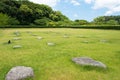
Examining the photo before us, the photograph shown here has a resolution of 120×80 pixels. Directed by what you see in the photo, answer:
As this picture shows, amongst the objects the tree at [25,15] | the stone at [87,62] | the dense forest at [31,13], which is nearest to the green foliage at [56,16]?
the dense forest at [31,13]

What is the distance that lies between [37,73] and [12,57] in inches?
73.3

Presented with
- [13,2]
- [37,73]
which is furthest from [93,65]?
[13,2]

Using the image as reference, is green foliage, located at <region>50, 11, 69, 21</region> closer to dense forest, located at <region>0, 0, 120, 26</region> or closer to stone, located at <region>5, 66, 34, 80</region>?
dense forest, located at <region>0, 0, 120, 26</region>

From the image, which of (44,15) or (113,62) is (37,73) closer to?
(113,62)

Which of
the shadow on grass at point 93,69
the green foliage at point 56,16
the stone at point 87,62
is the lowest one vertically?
the shadow on grass at point 93,69

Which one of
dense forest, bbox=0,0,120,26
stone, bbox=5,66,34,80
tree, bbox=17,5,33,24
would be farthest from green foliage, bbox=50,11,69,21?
stone, bbox=5,66,34,80

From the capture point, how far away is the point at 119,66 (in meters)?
5.87

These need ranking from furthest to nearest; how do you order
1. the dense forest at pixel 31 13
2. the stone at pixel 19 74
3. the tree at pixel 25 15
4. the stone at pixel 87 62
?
the tree at pixel 25 15, the dense forest at pixel 31 13, the stone at pixel 87 62, the stone at pixel 19 74

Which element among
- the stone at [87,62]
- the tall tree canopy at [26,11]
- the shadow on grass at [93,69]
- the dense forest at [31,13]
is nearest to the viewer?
the shadow on grass at [93,69]

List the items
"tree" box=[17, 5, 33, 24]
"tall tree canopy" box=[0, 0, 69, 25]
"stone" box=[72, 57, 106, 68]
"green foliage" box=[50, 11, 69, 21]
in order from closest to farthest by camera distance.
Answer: "stone" box=[72, 57, 106, 68]
"tall tree canopy" box=[0, 0, 69, 25]
"tree" box=[17, 5, 33, 24]
"green foliage" box=[50, 11, 69, 21]

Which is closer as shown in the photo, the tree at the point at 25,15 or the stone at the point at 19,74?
the stone at the point at 19,74

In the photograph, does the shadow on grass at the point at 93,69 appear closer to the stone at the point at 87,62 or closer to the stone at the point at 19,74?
the stone at the point at 87,62

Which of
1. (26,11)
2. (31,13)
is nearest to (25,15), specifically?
(26,11)

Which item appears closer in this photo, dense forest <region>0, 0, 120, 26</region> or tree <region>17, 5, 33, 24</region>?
dense forest <region>0, 0, 120, 26</region>
